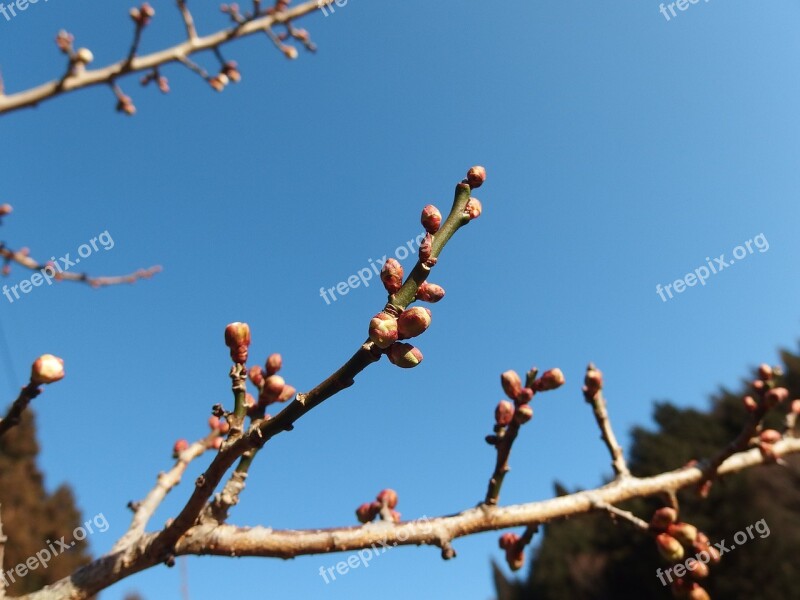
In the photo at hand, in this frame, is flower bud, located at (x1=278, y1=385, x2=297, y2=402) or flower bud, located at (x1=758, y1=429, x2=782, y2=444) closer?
flower bud, located at (x1=278, y1=385, x2=297, y2=402)

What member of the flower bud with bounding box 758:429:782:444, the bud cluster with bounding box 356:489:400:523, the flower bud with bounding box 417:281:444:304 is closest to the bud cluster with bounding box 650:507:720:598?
the flower bud with bounding box 758:429:782:444

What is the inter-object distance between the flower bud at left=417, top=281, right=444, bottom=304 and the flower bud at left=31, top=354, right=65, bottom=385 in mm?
1277

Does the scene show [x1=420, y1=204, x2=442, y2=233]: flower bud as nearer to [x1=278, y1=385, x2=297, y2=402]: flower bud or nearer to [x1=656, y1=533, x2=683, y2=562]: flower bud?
[x1=278, y1=385, x2=297, y2=402]: flower bud

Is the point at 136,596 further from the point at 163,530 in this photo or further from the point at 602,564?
the point at 163,530

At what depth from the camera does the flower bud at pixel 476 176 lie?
1.34 m

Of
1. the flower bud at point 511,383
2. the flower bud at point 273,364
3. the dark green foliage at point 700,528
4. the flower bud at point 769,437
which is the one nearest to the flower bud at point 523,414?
the flower bud at point 511,383

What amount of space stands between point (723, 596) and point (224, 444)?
1001 inches

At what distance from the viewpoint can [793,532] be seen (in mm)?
22000

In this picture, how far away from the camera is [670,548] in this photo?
88.7 inches

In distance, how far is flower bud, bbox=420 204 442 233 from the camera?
128 centimetres

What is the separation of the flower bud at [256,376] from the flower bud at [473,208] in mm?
1306

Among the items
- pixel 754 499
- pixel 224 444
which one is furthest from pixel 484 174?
pixel 754 499

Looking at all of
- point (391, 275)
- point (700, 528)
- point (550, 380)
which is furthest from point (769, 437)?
point (700, 528)

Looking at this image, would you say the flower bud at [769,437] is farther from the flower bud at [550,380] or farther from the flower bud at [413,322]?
the flower bud at [413,322]
